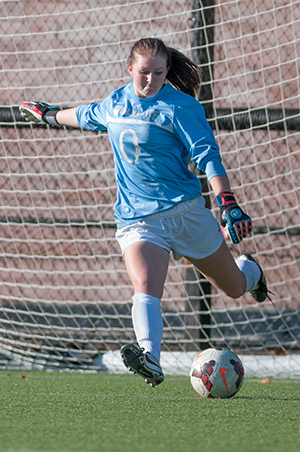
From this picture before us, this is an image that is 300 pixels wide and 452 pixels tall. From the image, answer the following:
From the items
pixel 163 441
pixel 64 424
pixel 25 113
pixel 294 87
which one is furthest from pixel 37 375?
pixel 294 87

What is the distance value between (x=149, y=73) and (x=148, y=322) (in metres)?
1.05

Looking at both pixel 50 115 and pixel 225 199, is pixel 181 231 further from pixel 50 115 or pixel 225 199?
pixel 50 115

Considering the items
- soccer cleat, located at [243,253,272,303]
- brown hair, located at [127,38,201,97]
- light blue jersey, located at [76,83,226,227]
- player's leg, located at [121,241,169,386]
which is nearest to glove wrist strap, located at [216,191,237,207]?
light blue jersey, located at [76,83,226,227]

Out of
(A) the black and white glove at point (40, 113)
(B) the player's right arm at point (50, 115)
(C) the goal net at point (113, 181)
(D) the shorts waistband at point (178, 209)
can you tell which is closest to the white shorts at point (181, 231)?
(D) the shorts waistband at point (178, 209)

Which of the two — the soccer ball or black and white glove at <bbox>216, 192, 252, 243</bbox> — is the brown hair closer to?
black and white glove at <bbox>216, 192, 252, 243</bbox>

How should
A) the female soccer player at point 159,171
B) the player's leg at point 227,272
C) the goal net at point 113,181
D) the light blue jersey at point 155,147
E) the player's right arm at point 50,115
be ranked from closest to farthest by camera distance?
the female soccer player at point 159,171 < the light blue jersey at point 155,147 < the player's leg at point 227,272 < the player's right arm at point 50,115 < the goal net at point 113,181

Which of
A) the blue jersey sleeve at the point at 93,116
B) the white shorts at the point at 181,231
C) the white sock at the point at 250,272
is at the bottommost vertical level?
the white sock at the point at 250,272

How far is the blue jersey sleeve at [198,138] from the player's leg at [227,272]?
0.46m

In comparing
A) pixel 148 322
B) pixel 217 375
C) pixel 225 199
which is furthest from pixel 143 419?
→ pixel 225 199

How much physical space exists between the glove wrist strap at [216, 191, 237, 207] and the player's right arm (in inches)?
40.8

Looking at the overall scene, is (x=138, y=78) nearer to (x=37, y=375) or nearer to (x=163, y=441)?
(x=163, y=441)

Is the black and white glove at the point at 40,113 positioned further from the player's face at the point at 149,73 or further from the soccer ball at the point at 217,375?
the soccer ball at the point at 217,375

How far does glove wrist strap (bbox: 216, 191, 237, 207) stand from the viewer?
2598 millimetres

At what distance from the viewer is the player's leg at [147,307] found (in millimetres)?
2402
